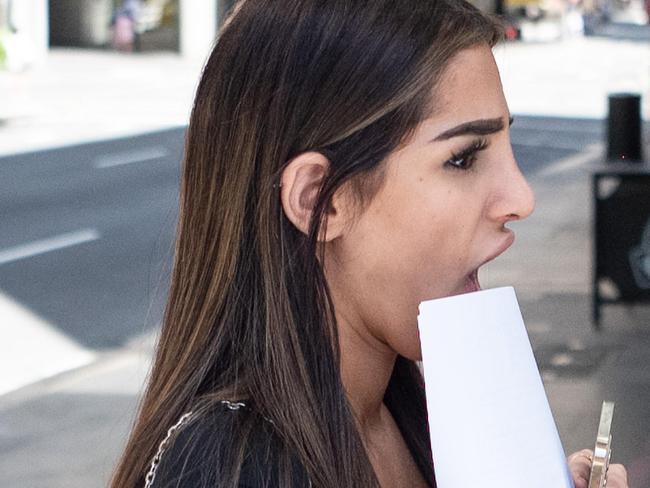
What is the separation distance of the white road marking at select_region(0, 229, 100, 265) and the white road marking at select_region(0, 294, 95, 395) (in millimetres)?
2004

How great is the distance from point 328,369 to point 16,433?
5312mm

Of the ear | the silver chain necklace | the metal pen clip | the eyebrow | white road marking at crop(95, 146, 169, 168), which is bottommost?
white road marking at crop(95, 146, 169, 168)

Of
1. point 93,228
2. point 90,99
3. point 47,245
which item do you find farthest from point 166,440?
point 90,99

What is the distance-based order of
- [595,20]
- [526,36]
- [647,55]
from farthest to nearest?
[595,20] → [526,36] → [647,55]

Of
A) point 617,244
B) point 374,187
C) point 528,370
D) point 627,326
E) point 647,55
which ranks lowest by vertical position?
point 647,55

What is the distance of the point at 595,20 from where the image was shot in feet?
219

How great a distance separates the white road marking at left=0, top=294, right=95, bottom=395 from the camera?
7320 millimetres

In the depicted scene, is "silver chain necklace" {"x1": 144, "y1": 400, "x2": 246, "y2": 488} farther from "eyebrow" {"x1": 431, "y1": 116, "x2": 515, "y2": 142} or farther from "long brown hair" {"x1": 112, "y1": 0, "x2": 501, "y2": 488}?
"eyebrow" {"x1": 431, "y1": 116, "x2": 515, "y2": 142}

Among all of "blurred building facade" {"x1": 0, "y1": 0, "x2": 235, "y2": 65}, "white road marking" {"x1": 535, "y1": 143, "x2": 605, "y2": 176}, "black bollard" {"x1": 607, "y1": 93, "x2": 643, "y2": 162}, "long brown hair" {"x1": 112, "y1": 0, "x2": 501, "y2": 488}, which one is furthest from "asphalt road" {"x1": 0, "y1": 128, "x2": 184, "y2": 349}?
"blurred building facade" {"x1": 0, "y1": 0, "x2": 235, "y2": 65}

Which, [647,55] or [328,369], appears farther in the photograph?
[647,55]

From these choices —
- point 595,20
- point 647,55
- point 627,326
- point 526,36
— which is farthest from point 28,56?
point 595,20

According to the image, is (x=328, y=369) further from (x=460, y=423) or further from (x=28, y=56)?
(x=28, y=56)

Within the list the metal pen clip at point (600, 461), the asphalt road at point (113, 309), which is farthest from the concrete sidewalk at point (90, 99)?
the metal pen clip at point (600, 461)

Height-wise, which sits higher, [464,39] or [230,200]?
[464,39]
